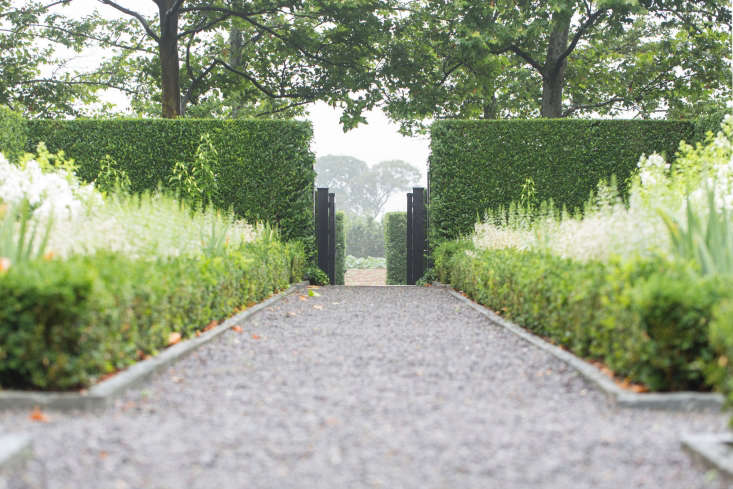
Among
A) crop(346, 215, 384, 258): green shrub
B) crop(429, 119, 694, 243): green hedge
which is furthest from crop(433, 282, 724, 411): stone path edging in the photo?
crop(346, 215, 384, 258): green shrub

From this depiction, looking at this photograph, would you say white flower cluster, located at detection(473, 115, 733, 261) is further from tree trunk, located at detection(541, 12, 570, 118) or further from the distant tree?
the distant tree

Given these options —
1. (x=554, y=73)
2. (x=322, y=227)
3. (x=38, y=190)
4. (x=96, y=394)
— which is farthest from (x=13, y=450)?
(x=554, y=73)

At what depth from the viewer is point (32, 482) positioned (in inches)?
83.4

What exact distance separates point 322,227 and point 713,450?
9.77 m

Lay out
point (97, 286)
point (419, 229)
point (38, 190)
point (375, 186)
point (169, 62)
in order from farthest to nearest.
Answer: point (375, 186) < point (169, 62) < point (419, 229) < point (38, 190) < point (97, 286)

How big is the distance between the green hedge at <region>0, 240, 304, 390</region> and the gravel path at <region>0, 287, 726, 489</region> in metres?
0.25

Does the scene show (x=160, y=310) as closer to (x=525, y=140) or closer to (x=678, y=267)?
(x=678, y=267)

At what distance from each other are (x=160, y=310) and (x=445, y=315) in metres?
3.39

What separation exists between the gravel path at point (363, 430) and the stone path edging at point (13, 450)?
0.04 meters

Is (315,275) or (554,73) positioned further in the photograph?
(554,73)

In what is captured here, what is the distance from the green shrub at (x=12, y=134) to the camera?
1055cm

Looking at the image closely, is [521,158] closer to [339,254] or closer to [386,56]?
[386,56]

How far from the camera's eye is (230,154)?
435 inches

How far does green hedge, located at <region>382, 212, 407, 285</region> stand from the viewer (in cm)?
1700
